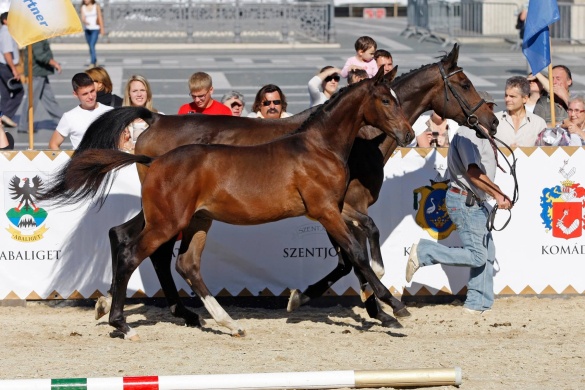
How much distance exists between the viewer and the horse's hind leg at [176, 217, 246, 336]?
9.21 m

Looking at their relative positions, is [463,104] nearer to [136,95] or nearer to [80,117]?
[136,95]

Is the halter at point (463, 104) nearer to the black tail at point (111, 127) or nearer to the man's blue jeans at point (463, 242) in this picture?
the man's blue jeans at point (463, 242)

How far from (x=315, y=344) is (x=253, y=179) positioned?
1415 mm

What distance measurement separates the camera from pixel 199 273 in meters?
9.34

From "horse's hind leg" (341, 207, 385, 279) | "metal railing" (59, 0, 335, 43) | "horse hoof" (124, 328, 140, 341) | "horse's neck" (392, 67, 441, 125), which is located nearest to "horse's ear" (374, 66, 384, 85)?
"horse's neck" (392, 67, 441, 125)

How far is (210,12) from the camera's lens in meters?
31.5

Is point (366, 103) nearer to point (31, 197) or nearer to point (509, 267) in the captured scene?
point (509, 267)

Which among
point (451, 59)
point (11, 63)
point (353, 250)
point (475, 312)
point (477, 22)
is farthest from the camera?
point (477, 22)

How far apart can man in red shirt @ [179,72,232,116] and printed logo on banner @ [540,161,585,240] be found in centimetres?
320

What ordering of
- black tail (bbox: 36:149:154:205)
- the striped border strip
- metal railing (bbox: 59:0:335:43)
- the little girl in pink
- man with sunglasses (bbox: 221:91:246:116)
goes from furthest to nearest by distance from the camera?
metal railing (bbox: 59:0:335:43) → the little girl in pink → man with sunglasses (bbox: 221:91:246:116) → black tail (bbox: 36:149:154:205) → the striped border strip

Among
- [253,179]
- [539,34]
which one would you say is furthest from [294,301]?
[539,34]

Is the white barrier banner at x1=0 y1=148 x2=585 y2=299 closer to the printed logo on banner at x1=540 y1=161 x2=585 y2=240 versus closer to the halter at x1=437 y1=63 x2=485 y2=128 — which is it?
the printed logo on banner at x1=540 y1=161 x2=585 y2=240

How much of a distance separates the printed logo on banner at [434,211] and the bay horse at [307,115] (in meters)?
0.91

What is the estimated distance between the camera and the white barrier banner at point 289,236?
10453 millimetres
